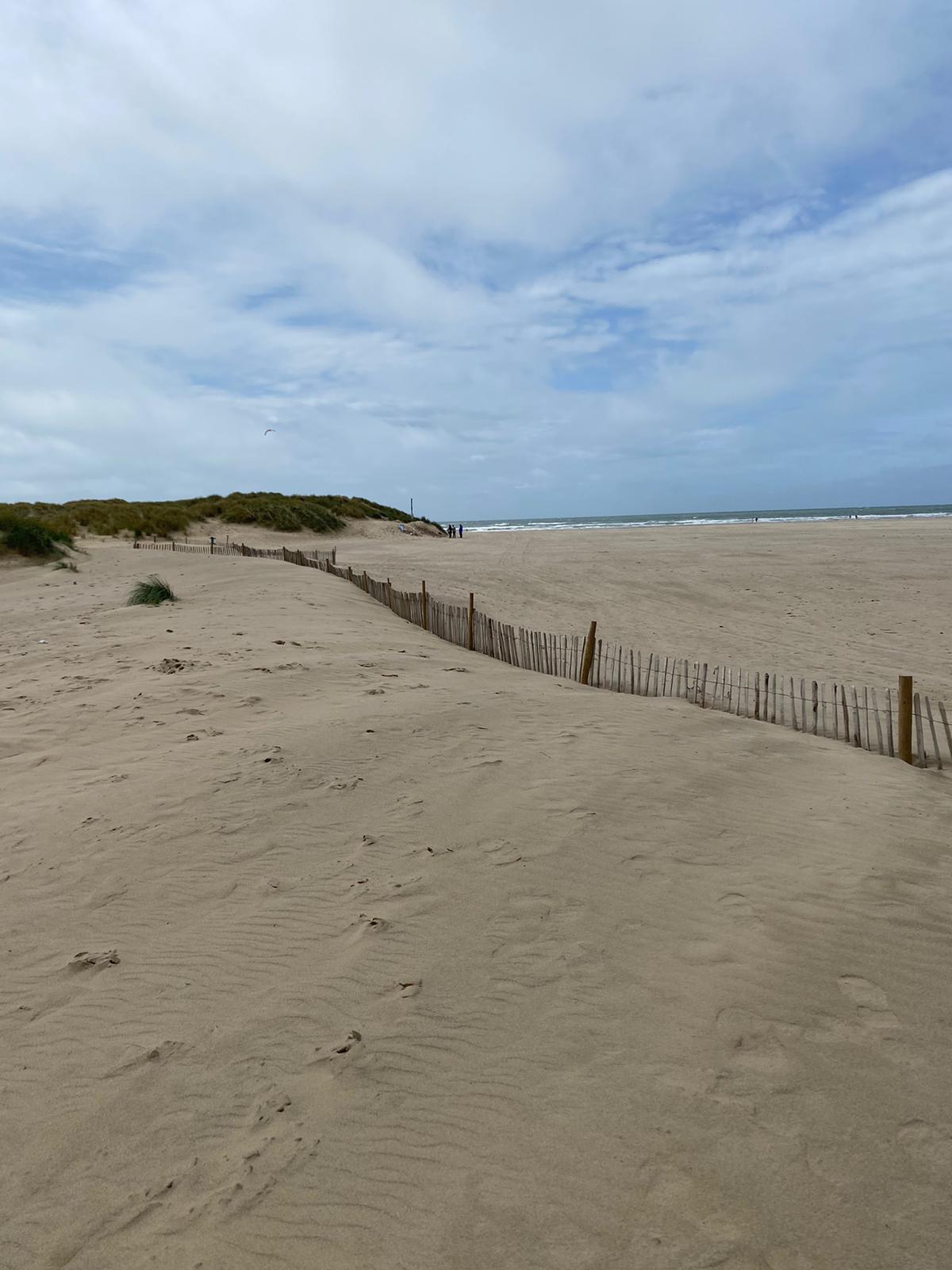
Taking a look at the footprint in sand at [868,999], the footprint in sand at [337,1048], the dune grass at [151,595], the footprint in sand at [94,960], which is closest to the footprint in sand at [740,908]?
the footprint in sand at [868,999]

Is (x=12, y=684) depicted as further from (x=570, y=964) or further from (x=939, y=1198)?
(x=939, y=1198)

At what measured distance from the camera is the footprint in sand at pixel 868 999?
100 inches

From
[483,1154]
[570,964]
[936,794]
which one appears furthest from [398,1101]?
[936,794]

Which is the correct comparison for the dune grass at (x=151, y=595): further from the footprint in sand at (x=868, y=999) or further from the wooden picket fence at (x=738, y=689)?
the footprint in sand at (x=868, y=999)

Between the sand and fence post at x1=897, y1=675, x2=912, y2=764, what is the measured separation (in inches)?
16.1

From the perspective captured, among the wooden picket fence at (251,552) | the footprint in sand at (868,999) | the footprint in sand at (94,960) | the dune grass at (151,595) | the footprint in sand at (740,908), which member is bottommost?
the footprint in sand at (94,960)

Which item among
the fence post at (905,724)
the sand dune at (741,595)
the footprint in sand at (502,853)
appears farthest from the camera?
the sand dune at (741,595)

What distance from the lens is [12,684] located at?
23.3ft

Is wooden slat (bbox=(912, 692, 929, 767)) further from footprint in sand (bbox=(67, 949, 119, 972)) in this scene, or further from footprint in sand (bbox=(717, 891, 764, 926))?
footprint in sand (bbox=(67, 949, 119, 972))

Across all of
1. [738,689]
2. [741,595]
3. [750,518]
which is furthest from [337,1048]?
[750,518]

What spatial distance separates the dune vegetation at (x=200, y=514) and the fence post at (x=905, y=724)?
26.9 m

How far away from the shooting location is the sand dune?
10.9 metres

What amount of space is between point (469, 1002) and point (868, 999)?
1402mm

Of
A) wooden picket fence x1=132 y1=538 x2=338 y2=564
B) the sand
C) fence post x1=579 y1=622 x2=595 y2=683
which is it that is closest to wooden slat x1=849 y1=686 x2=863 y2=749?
the sand
